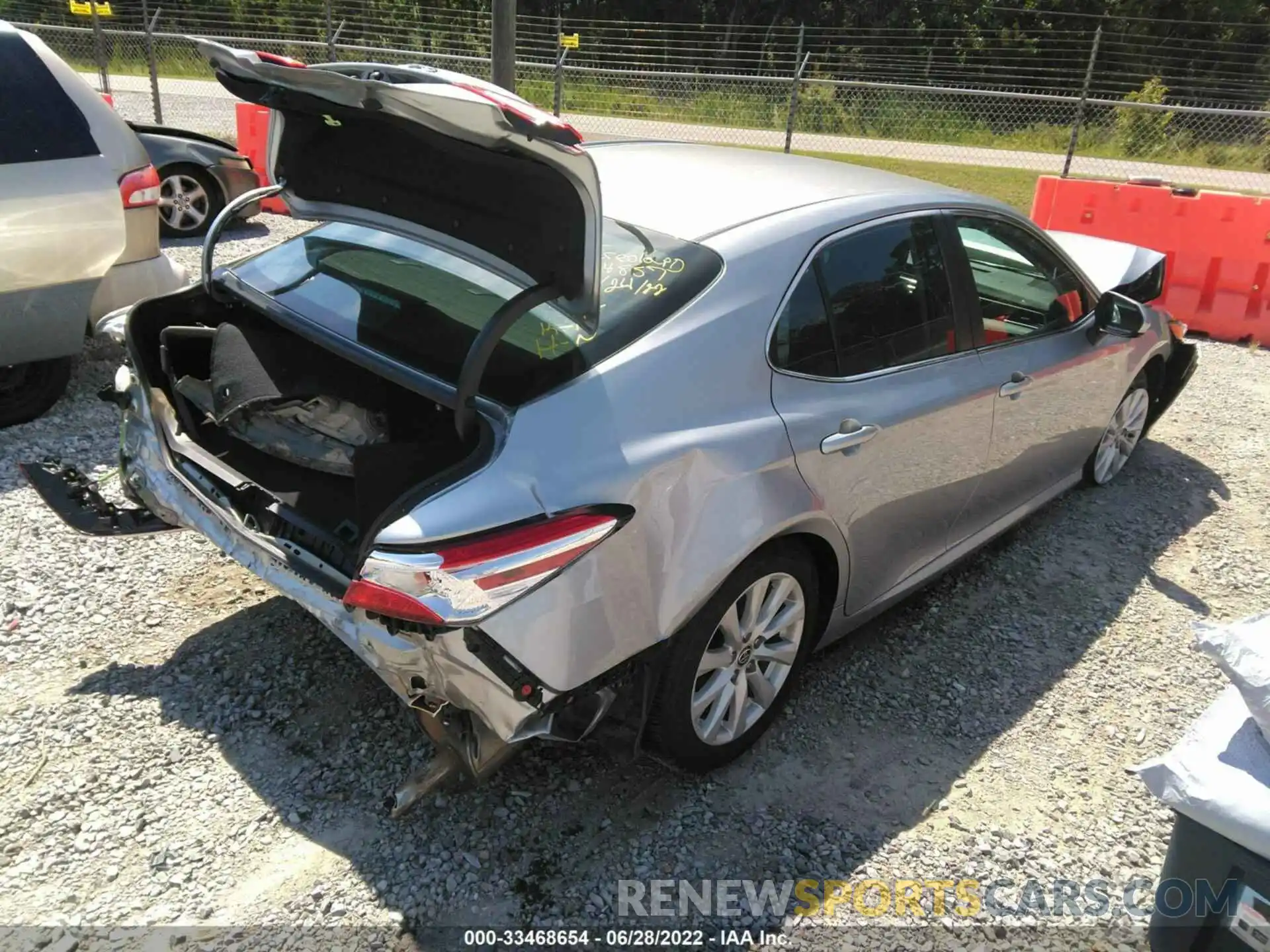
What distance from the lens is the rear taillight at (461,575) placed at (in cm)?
Result: 218

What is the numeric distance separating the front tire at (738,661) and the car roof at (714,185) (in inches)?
41.4

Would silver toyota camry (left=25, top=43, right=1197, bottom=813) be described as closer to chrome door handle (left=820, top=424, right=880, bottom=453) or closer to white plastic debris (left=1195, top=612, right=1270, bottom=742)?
chrome door handle (left=820, top=424, right=880, bottom=453)

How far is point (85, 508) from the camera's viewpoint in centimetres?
332

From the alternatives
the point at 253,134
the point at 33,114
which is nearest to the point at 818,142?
the point at 253,134

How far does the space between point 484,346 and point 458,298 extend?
0.59 metres

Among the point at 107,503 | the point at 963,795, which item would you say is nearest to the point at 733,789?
the point at 963,795

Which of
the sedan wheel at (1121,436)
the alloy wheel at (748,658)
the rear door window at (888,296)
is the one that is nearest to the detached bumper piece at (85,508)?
the alloy wheel at (748,658)

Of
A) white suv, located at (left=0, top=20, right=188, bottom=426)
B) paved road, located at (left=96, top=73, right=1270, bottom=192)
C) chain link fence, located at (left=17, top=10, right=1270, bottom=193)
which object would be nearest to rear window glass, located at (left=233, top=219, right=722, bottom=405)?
white suv, located at (left=0, top=20, right=188, bottom=426)

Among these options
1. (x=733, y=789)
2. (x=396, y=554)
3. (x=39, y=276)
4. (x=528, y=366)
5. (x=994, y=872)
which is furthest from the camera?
(x=39, y=276)

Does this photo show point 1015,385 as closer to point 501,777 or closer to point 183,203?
point 501,777

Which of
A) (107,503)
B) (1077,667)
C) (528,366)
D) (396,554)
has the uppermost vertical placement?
(528,366)

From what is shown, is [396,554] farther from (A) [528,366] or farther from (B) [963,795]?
(B) [963,795]

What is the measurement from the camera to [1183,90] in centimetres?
2045

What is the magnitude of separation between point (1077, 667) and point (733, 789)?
1601 mm
